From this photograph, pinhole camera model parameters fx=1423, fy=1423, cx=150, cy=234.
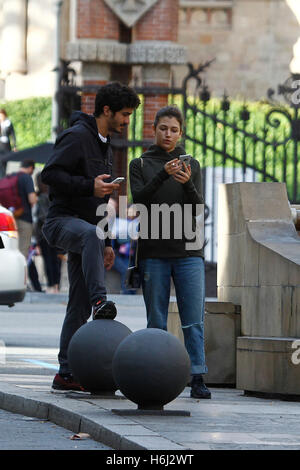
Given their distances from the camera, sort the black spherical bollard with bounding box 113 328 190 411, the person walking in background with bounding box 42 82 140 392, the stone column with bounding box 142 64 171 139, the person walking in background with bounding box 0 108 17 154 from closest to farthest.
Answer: the black spherical bollard with bounding box 113 328 190 411 → the person walking in background with bounding box 42 82 140 392 → the stone column with bounding box 142 64 171 139 → the person walking in background with bounding box 0 108 17 154

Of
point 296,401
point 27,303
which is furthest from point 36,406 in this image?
point 27,303

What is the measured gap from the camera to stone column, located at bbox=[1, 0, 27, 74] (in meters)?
41.0

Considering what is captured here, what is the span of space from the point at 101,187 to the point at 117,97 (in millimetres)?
664

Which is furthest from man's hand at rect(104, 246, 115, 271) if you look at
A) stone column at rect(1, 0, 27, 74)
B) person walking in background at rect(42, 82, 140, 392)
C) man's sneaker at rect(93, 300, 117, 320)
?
stone column at rect(1, 0, 27, 74)

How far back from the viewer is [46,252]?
2123cm

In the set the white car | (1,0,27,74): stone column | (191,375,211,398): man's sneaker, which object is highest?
(1,0,27,74): stone column

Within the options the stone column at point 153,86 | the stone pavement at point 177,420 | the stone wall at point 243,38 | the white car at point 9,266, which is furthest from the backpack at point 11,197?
the stone wall at point 243,38

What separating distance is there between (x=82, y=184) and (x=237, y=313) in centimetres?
188

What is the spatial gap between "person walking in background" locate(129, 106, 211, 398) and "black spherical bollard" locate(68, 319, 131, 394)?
64 centimetres

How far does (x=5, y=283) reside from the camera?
46.4ft

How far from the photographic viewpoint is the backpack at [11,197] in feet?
67.3

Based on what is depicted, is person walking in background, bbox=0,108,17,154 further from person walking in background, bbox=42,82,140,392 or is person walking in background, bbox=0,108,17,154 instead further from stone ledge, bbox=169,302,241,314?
person walking in background, bbox=42,82,140,392

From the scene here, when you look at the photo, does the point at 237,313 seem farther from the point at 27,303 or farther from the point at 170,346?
the point at 27,303

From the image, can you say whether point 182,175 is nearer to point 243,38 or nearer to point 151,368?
point 151,368
